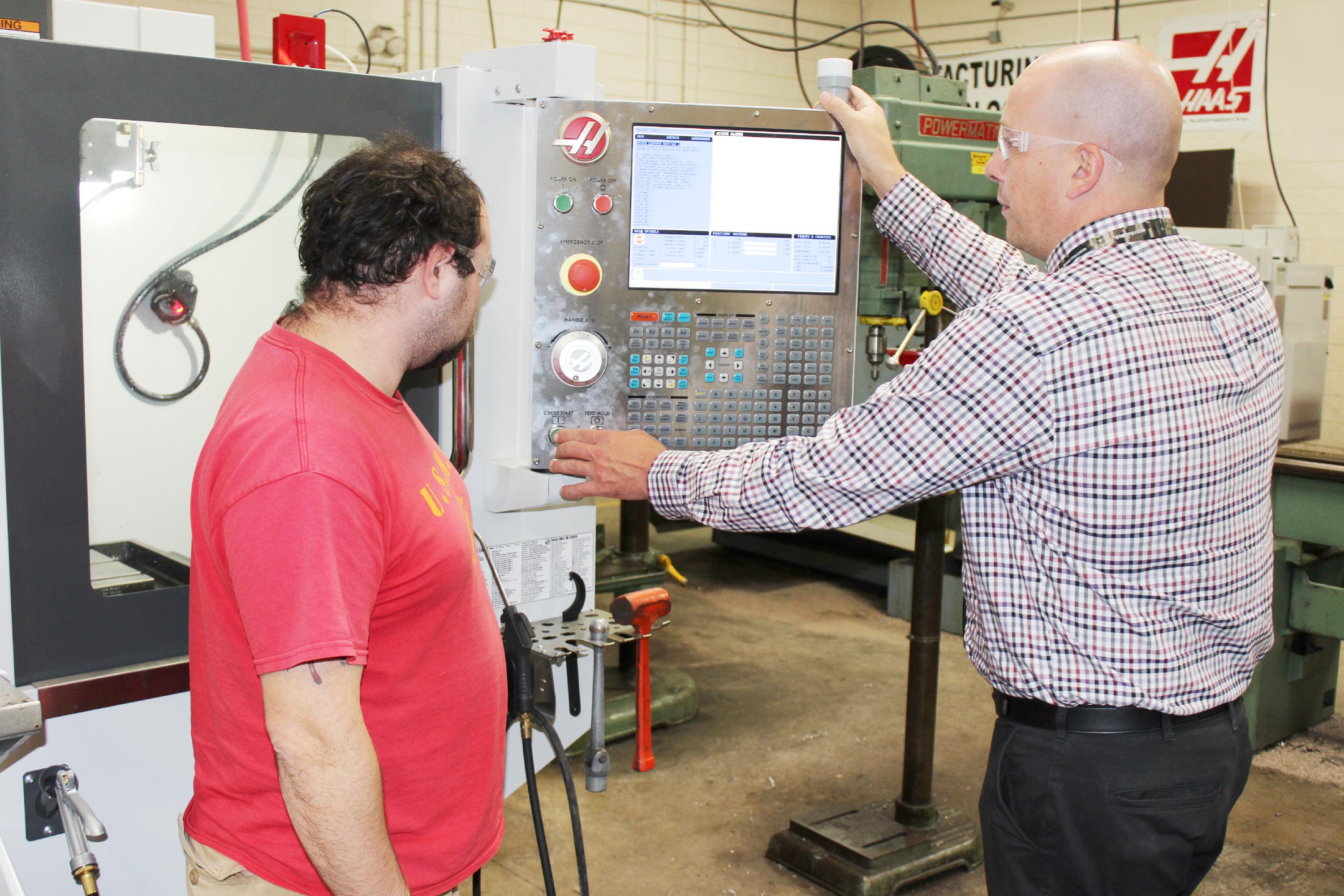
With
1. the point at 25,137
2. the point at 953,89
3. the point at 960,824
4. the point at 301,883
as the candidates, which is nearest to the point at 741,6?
the point at 953,89

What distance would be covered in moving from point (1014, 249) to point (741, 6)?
4821mm

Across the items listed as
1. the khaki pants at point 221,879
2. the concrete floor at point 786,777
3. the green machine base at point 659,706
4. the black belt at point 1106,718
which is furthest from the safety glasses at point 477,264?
the green machine base at point 659,706

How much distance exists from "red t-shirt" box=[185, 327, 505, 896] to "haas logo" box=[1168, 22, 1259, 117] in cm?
482

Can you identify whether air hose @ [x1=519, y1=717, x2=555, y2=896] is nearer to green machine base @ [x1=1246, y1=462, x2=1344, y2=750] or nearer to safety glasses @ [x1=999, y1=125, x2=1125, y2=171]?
safety glasses @ [x1=999, y1=125, x2=1125, y2=171]

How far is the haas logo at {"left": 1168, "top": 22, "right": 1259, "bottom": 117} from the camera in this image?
4953mm

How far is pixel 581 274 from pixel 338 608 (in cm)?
62

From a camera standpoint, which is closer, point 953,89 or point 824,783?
point 953,89

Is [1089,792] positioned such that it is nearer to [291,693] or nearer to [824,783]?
[291,693]

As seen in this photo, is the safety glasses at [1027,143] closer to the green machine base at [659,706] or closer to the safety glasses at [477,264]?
the safety glasses at [477,264]

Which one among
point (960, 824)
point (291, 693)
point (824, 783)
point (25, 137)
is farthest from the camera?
point (824, 783)

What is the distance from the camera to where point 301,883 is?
3.49 feet

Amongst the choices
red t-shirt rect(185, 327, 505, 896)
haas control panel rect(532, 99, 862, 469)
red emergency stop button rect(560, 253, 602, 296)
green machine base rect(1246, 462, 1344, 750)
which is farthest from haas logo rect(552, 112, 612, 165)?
green machine base rect(1246, 462, 1344, 750)

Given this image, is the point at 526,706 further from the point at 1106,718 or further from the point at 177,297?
the point at 177,297

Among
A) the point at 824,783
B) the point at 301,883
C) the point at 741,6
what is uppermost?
the point at 741,6
